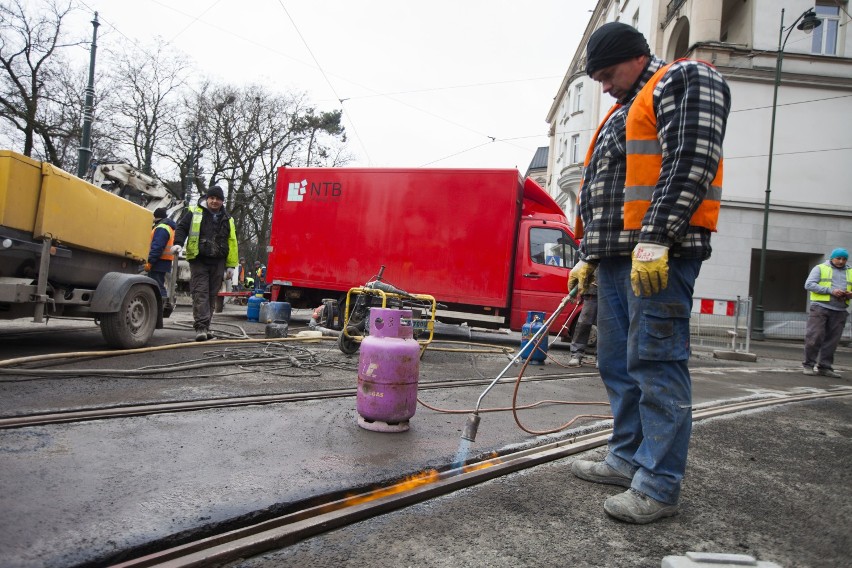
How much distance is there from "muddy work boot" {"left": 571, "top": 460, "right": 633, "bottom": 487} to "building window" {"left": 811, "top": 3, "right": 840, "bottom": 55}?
72.4ft

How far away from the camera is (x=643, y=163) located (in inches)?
88.8

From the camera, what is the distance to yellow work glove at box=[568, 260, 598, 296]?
108 inches

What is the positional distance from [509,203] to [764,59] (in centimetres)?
1436

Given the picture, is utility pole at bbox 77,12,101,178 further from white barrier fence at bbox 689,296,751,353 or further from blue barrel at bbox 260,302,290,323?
white barrier fence at bbox 689,296,751,353

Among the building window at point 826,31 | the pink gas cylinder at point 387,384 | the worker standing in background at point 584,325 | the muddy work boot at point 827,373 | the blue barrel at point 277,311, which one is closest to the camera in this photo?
the pink gas cylinder at point 387,384

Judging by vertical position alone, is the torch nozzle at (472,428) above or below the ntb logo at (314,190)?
below

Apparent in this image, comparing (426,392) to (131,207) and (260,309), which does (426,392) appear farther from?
(260,309)

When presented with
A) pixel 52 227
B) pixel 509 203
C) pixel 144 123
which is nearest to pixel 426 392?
pixel 52 227

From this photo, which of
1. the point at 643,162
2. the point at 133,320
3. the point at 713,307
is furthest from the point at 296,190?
the point at 643,162

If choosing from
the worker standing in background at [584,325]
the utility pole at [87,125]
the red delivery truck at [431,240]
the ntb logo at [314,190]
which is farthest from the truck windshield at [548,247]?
the utility pole at [87,125]

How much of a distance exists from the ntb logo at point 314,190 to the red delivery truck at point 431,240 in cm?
2

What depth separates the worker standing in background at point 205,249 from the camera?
6676 millimetres

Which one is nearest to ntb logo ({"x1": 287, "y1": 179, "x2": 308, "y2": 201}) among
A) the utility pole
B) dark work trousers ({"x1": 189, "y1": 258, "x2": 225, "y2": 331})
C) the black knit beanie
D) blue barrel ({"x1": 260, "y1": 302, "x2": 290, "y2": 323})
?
blue barrel ({"x1": 260, "y1": 302, "x2": 290, "y2": 323})

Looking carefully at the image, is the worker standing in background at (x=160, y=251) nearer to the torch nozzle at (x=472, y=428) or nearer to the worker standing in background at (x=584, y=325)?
the worker standing in background at (x=584, y=325)
